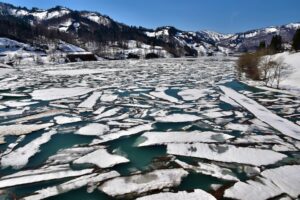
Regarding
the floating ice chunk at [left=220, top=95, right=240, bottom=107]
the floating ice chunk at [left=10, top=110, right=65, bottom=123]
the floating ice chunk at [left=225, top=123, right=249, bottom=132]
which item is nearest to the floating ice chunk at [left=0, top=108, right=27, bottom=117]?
the floating ice chunk at [left=10, top=110, right=65, bottom=123]

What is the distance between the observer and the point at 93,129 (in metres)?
8.45

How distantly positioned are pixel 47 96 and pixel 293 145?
11.0 metres

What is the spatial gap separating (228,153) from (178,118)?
3279 millimetres

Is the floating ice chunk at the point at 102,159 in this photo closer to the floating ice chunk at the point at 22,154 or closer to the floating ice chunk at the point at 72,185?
the floating ice chunk at the point at 72,185

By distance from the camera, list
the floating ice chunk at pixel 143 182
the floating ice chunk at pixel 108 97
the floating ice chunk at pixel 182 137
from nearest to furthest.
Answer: the floating ice chunk at pixel 143 182
the floating ice chunk at pixel 182 137
the floating ice chunk at pixel 108 97

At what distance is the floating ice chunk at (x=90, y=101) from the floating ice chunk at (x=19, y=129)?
273cm

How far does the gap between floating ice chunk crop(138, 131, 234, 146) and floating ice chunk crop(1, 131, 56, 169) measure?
258 cm

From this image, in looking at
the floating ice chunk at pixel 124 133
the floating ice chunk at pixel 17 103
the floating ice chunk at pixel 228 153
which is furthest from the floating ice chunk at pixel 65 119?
the floating ice chunk at pixel 228 153

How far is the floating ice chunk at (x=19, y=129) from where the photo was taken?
8211 millimetres

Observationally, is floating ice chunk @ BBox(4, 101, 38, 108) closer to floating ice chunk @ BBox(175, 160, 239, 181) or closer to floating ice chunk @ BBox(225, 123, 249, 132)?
floating ice chunk @ BBox(225, 123, 249, 132)

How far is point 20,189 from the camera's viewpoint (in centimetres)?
503

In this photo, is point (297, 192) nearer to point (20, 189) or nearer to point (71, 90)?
point (20, 189)

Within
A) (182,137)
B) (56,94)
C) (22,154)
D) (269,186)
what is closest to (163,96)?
(56,94)

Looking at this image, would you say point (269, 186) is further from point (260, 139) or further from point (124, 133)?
point (124, 133)
